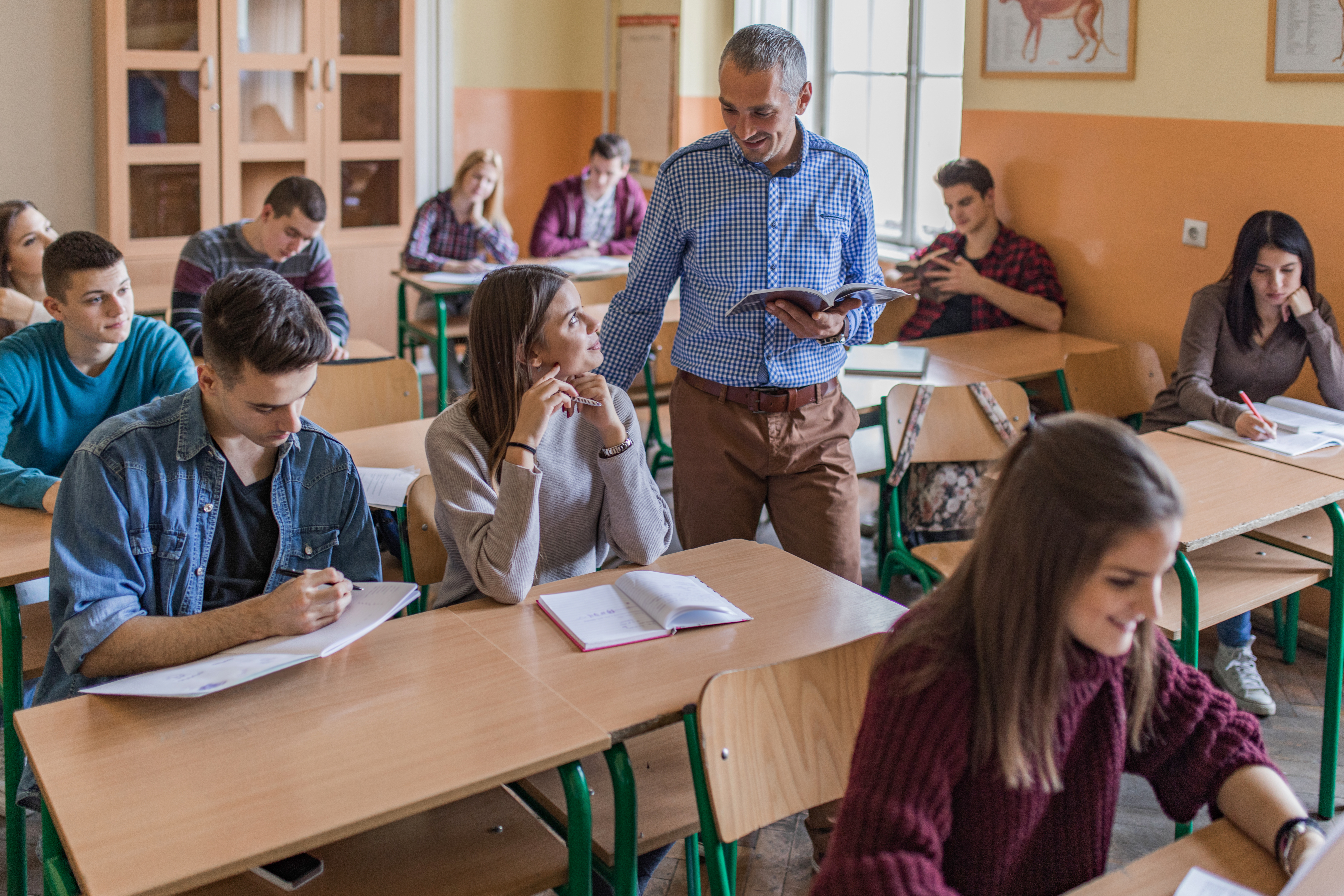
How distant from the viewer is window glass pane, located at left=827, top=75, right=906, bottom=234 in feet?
17.7

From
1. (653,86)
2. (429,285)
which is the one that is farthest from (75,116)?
(653,86)

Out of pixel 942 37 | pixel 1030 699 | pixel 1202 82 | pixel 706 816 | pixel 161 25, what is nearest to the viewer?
pixel 1030 699

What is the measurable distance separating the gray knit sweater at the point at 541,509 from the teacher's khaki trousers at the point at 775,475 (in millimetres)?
318

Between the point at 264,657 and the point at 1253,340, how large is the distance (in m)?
2.82

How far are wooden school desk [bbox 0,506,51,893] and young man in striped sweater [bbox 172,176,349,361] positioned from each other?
1626 mm

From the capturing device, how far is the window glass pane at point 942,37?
196 inches

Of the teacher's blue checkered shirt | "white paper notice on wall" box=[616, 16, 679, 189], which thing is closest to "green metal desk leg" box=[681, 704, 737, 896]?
the teacher's blue checkered shirt

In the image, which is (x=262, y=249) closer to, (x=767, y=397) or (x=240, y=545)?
(x=767, y=397)

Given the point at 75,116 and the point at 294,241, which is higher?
the point at 75,116

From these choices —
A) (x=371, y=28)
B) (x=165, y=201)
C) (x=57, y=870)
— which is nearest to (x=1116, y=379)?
(x=57, y=870)

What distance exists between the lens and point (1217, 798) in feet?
4.48

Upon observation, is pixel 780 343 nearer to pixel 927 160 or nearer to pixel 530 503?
pixel 530 503

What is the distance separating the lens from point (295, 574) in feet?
6.22

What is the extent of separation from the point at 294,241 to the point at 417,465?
4.96 ft
